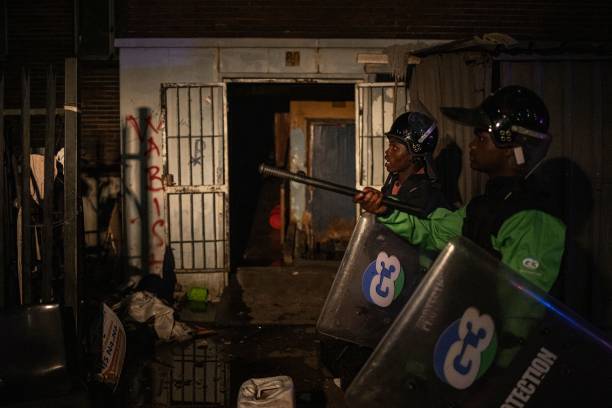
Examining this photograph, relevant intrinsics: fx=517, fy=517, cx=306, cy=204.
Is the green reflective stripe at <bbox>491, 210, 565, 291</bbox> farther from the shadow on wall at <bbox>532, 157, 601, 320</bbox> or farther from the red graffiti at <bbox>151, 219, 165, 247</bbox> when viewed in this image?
the red graffiti at <bbox>151, 219, 165, 247</bbox>

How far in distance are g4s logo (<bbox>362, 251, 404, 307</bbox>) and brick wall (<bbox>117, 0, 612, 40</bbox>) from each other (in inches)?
202

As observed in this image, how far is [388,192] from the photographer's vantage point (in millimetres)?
4637

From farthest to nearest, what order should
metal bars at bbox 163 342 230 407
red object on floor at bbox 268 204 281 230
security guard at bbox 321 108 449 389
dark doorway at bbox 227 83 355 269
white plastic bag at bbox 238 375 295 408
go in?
1. red object on floor at bbox 268 204 281 230
2. dark doorway at bbox 227 83 355 269
3. metal bars at bbox 163 342 230 407
4. security guard at bbox 321 108 449 389
5. white plastic bag at bbox 238 375 295 408

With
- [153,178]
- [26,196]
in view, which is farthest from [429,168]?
[153,178]

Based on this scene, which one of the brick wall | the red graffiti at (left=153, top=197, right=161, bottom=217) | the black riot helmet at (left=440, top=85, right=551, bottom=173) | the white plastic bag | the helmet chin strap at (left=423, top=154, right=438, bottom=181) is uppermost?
the brick wall

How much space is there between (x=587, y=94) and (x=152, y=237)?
605cm

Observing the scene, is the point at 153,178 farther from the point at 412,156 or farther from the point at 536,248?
the point at 536,248

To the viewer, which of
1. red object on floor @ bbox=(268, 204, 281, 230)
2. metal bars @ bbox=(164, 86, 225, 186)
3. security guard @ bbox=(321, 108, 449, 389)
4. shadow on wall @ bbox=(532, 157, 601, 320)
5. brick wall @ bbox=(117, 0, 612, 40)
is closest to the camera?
security guard @ bbox=(321, 108, 449, 389)

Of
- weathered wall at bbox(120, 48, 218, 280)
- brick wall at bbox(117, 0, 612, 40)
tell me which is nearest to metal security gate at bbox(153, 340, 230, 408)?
weathered wall at bbox(120, 48, 218, 280)

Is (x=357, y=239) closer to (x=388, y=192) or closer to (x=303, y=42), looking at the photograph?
(x=388, y=192)

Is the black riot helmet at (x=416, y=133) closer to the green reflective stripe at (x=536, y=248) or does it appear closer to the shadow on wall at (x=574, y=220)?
the green reflective stripe at (x=536, y=248)

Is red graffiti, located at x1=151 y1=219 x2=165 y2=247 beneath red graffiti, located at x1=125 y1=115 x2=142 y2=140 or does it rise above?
beneath

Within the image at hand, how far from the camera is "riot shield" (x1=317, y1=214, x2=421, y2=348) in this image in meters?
3.46

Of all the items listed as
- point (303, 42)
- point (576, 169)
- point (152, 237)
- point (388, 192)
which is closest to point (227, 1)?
point (303, 42)
